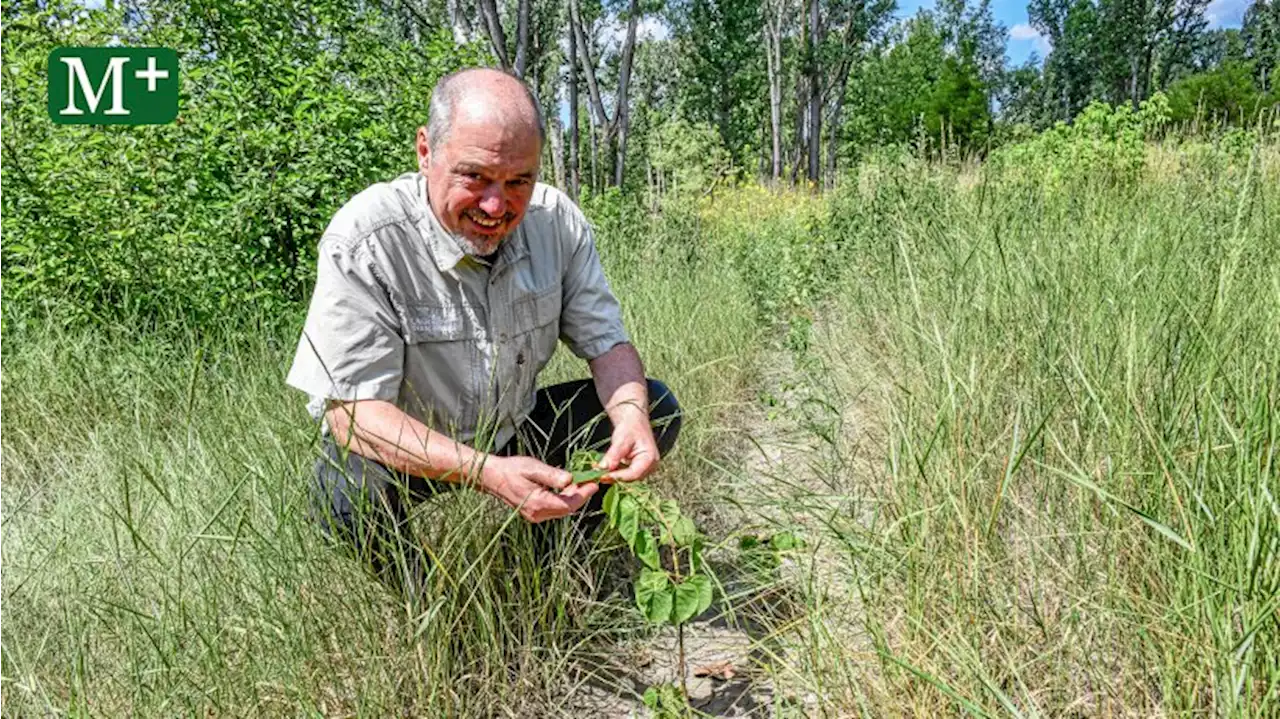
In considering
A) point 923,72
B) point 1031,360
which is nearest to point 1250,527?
point 1031,360

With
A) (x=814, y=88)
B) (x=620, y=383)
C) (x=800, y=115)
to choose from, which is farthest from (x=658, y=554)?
(x=800, y=115)

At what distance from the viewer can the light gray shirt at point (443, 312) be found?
182 cm

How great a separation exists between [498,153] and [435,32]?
3.54 metres

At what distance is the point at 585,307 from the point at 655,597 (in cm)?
92

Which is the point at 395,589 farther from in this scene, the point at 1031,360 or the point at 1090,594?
the point at 1031,360

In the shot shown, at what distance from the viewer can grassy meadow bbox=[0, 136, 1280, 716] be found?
50.1 inches

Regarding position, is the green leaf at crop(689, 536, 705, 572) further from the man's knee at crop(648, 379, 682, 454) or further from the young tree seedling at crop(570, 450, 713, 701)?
the man's knee at crop(648, 379, 682, 454)

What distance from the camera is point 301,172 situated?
3918mm

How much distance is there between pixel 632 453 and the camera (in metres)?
1.86

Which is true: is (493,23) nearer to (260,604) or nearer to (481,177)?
(481,177)

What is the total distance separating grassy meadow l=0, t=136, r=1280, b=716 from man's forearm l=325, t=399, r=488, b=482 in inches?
4.4

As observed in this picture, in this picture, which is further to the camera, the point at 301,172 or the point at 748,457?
the point at 301,172

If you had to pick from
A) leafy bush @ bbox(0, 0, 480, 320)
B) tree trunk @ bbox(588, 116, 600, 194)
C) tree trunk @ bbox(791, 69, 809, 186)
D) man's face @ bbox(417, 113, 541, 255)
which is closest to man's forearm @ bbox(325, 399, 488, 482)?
man's face @ bbox(417, 113, 541, 255)

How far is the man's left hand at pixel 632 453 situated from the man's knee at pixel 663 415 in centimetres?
29
